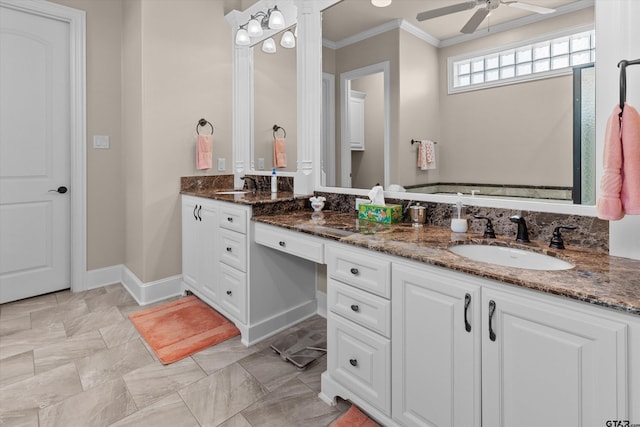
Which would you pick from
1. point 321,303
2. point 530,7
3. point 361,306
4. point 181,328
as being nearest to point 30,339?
point 181,328

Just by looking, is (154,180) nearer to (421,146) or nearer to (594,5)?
(421,146)

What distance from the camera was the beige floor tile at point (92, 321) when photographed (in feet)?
7.98

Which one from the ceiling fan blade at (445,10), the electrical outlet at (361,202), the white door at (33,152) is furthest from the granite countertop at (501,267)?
the white door at (33,152)

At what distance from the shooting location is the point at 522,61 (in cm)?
155

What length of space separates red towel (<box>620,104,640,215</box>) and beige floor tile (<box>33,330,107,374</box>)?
2737 millimetres

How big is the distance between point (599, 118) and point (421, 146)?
77 cm

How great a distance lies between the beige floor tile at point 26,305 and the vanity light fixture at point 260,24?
8.77 feet

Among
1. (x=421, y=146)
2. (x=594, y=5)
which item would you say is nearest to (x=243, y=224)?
(x=421, y=146)

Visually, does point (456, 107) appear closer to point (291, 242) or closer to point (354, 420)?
point (291, 242)

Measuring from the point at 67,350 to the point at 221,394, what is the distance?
1.13 metres

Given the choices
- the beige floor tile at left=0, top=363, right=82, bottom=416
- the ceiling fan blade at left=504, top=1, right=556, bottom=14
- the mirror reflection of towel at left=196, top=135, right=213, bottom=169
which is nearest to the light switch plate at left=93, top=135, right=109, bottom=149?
the mirror reflection of towel at left=196, top=135, right=213, bottom=169

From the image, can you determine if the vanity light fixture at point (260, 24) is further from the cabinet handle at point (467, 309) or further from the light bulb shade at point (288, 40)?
the cabinet handle at point (467, 309)

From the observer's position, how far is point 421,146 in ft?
6.28

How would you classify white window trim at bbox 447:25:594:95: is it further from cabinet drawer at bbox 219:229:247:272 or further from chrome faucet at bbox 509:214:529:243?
cabinet drawer at bbox 219:229:247:272
